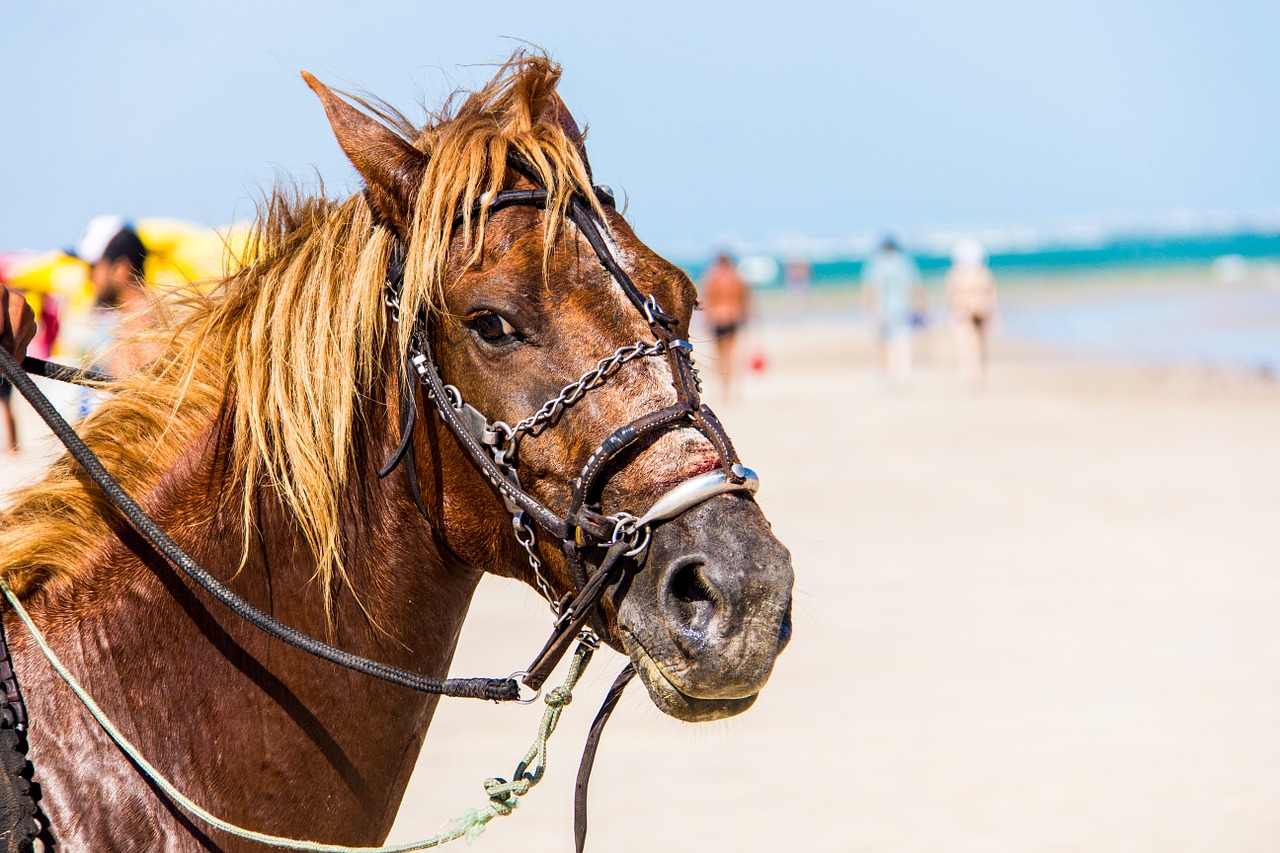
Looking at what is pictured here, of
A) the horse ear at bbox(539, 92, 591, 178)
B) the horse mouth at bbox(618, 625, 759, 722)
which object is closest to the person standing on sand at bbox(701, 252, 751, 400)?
the horse ear at bbox(539, 92, 591, 178)

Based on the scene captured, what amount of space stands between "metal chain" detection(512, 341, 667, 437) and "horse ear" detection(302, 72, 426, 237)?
1.39ft

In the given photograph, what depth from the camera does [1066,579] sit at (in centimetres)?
837

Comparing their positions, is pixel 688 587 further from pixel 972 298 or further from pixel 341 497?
pixel 972 298

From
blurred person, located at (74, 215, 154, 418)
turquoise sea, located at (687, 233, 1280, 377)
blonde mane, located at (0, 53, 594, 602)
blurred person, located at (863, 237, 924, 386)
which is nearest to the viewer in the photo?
blonde mane, located at (0, 53, 594, 602)

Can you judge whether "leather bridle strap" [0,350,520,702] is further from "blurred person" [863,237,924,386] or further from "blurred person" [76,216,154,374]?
"blurred person" [863,237,924,386]

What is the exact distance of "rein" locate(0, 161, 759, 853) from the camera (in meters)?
2.01

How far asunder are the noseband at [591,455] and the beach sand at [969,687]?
109 centimetres

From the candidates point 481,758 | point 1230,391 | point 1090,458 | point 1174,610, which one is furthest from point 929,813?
point 1230,391

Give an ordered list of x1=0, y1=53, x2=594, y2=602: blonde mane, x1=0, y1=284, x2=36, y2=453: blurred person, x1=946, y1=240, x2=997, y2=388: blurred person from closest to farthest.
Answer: x1=0, y1=53, x2=594, y2=602: blonde mane
x1=0, y1=284, x2=36, y2=453: blurred person
x1=946, y1=240, x2=997, y2=388: blurred person

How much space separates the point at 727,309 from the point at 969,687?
1043 centimetres

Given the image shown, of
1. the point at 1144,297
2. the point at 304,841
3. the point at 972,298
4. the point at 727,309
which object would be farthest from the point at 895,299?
the point at 1144,297

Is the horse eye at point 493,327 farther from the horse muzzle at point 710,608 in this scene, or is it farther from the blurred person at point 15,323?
the blurred person at point 15,323

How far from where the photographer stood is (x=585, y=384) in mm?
2049

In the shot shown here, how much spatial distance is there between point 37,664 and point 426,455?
0.74 meters
